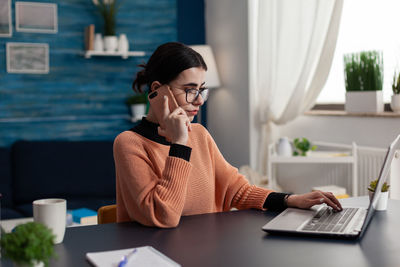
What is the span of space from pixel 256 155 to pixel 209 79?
2.60 feet

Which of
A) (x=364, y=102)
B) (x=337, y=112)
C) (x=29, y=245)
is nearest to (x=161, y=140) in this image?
(x=29, y=245)

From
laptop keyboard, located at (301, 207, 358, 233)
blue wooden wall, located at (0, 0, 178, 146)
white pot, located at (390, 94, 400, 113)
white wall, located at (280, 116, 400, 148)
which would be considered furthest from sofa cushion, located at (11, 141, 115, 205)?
laptop keyboard, located at (301, 207, 358, 233)

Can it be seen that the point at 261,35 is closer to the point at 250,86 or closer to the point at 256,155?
the point at 250,86

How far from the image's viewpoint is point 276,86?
12.5 ft

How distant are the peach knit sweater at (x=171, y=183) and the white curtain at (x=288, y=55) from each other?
6.13 ft

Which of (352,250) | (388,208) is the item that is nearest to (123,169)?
(352,250)

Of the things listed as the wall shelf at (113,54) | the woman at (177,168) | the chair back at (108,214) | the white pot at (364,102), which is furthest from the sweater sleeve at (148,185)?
the wall shelf at (113,54)

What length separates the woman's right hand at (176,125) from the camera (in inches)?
58.5

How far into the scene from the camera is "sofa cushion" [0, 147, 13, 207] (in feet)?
12.2

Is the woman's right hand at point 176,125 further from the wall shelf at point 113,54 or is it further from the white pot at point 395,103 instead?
the wall shelf at point 113,54

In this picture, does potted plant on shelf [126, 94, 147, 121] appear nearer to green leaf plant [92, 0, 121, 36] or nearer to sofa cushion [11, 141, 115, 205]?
sofa cushion [11, 141, 115, 205]

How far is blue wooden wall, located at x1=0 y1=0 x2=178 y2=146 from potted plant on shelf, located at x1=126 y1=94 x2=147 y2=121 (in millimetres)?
116

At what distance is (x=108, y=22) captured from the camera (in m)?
4.14

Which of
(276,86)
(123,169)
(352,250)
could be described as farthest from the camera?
(276,86)
